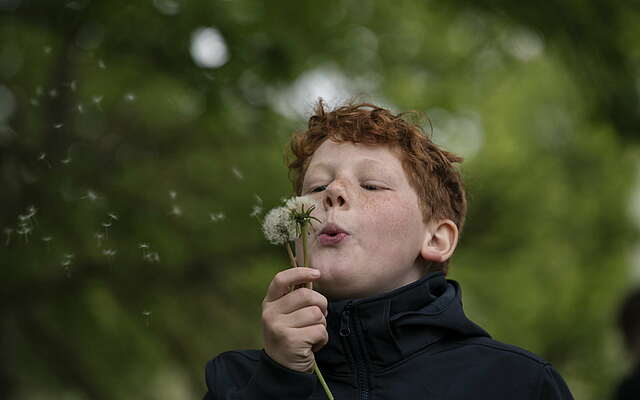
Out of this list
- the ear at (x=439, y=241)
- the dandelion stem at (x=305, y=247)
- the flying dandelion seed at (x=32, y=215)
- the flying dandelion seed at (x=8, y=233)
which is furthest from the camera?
the flying dandelion seed at (x=8, y=233)

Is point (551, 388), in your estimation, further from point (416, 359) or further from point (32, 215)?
point (32, 215)

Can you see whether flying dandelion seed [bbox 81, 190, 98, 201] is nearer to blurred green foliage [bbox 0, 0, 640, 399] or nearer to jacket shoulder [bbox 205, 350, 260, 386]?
blurred green foliage [bbox 0, 0, 640, 399]

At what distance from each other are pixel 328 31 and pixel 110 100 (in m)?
1.60

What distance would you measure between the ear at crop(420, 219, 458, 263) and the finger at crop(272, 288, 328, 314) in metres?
0.53

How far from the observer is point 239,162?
659 cm

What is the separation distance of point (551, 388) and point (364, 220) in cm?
63

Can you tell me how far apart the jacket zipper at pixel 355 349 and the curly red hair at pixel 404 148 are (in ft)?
1.39

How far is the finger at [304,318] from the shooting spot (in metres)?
1.87

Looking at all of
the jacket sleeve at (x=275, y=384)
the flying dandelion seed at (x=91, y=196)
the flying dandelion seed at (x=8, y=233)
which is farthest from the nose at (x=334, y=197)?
the flying dandelion seed at (x=8, y=233)

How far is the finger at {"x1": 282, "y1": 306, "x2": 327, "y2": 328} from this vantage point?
187 centimetres

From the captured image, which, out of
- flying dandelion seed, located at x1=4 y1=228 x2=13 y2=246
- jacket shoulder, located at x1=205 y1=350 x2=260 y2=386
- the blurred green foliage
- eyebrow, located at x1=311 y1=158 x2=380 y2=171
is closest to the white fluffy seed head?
eyebrow, located at x1=311 y1=158 x2=380 y2=171

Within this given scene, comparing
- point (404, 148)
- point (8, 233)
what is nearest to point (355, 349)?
point (404, 148)

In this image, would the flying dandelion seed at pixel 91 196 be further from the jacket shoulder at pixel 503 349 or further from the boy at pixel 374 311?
the jacket shoulder at pixel 503 349

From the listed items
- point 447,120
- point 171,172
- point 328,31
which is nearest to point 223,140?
point 171,172
